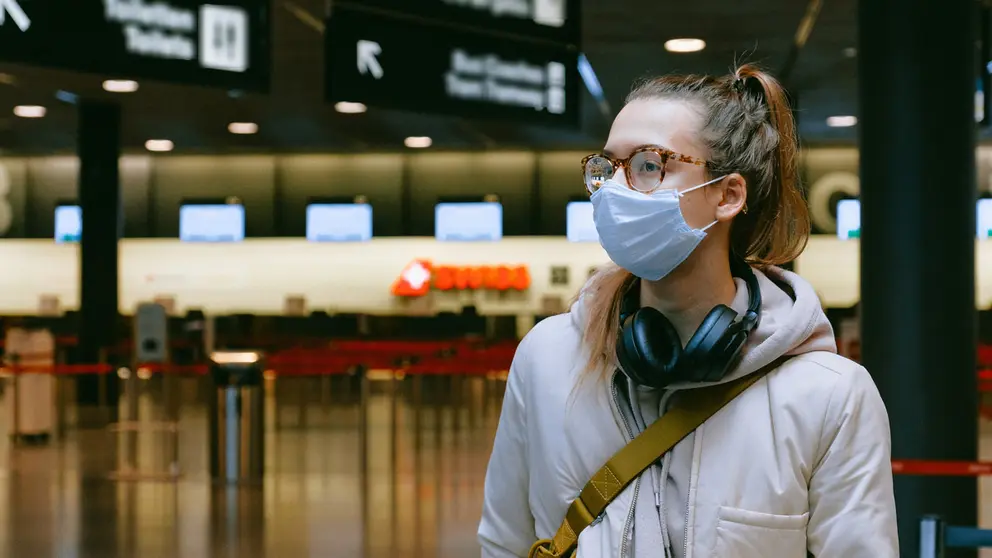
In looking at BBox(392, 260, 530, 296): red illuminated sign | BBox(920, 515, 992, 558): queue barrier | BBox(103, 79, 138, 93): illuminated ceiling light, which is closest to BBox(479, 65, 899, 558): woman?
BBox(920, 515, 992, 558): queue barrier

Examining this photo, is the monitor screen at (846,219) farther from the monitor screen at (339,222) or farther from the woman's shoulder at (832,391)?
the woman's shoulder at (832,391)

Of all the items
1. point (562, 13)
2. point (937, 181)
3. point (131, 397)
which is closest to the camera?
point (937, 181)

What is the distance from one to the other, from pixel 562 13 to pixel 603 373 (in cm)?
491

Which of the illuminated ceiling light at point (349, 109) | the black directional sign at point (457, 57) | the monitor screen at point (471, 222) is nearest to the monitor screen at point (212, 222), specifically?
the monitor screen at point (471, 222)

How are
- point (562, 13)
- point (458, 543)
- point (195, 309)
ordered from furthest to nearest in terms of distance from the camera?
1. point (195, 309)
2. point (458, 543)
3. point (562, 13)

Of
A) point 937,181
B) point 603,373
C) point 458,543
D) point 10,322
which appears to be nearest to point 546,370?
point 603,373

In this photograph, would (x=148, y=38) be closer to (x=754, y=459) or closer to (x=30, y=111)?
(x=754, y=459)

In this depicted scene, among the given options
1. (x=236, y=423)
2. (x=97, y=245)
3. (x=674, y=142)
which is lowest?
(x=236, y=423)

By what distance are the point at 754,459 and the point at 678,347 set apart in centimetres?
18

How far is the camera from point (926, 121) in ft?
19.1

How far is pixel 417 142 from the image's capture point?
2052 centimetres

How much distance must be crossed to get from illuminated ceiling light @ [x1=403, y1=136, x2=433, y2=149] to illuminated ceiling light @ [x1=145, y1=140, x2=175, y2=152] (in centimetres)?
393

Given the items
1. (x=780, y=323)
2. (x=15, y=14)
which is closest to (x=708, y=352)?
(x=780, y=323)

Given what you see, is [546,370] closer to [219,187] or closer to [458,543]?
[458,543]
